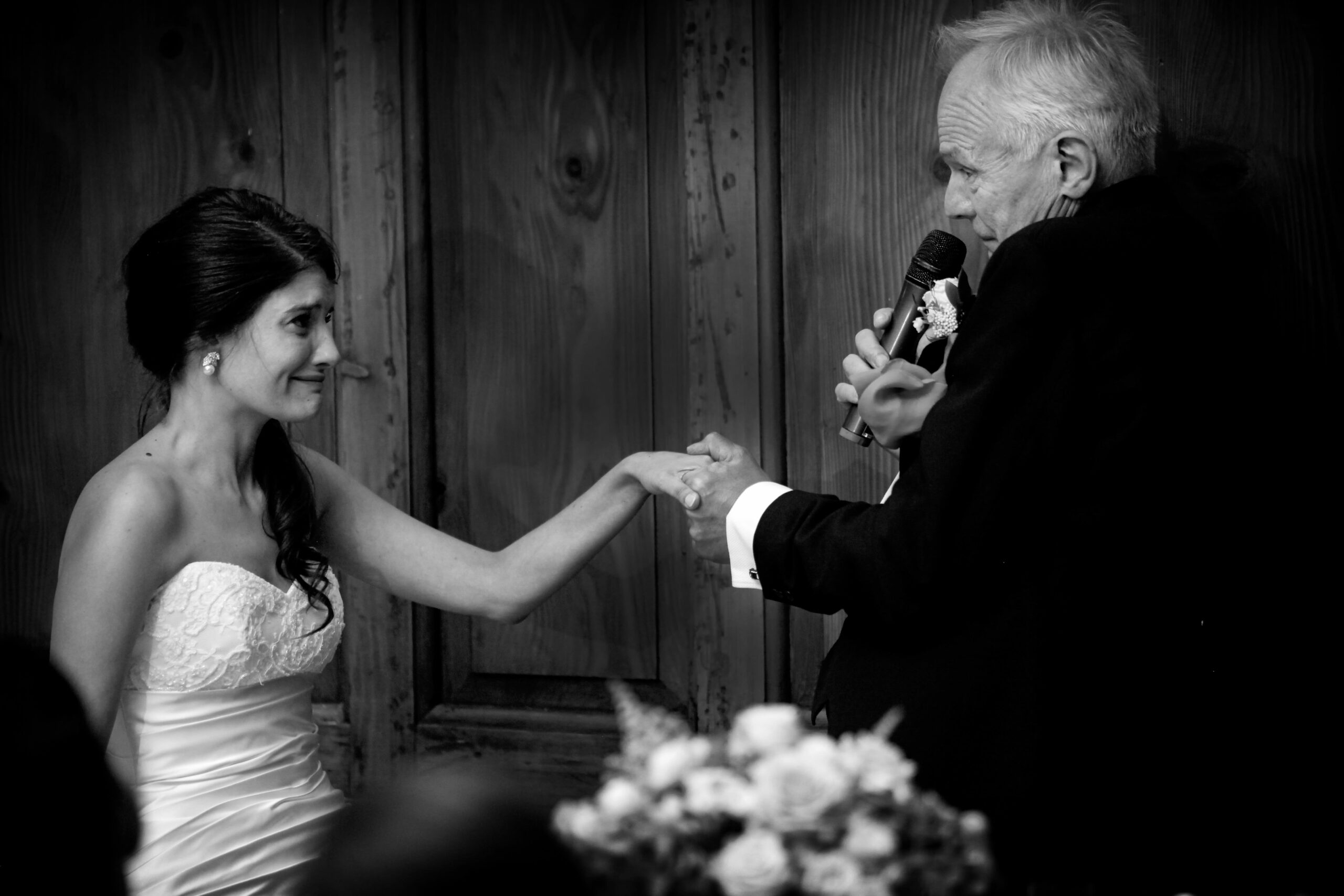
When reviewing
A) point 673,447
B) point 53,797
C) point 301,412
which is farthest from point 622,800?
point 673,447

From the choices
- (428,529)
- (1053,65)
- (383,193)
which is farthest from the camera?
(383,193)

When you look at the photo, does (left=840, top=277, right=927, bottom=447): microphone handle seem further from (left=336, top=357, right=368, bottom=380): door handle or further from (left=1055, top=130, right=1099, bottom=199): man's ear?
(left=336, top=357, right=368, bottom=380): door handle

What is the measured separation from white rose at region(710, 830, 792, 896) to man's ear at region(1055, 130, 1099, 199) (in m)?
1.29

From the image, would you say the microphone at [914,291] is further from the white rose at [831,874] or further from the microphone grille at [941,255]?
the white rose at [831,874]

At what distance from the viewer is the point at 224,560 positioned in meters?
2.34

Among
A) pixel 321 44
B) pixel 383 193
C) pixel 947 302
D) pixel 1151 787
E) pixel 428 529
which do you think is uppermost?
pixel 321 44

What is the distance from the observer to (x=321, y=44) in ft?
10.0

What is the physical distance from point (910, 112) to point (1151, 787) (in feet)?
4.80

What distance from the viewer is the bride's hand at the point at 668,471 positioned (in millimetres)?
2283

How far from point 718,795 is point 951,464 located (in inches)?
32.9

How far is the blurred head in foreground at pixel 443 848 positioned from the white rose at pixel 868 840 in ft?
0.75

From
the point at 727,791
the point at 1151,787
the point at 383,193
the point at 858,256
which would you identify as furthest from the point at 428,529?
the point at 727,791

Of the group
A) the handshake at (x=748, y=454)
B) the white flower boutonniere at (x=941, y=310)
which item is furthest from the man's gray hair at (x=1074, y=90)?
the handshake at (x=748, y=454)

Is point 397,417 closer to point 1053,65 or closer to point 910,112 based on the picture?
point 910,112
